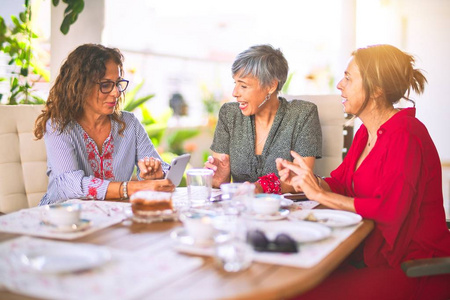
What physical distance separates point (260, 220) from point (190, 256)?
41 centimetres

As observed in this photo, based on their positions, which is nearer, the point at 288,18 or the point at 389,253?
the point at 389,253

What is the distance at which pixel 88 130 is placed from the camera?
7.91 ft

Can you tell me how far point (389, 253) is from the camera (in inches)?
68.6

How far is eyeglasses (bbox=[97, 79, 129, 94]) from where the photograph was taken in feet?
7.72

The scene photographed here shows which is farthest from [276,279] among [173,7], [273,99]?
[173,7]


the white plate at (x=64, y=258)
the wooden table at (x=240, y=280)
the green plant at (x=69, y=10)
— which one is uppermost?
the green plant at (x=69, y=10)

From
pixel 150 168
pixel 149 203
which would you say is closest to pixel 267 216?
pixel 149 203

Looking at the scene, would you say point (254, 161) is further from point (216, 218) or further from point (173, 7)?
point (173, 7)

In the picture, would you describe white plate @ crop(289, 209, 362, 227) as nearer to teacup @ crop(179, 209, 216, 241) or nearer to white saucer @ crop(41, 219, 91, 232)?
teacup @ crop(179, 209, 216, 241)

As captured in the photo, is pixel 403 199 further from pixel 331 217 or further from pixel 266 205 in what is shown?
pixel 266 205

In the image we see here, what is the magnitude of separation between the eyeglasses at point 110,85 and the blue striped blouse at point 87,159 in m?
0.18

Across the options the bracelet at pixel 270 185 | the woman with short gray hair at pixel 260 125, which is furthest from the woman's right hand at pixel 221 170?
the bracelet at pixel 270 185

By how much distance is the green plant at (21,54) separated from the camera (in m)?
3.30

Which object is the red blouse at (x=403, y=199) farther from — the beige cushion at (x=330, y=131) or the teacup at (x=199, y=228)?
the beige cushion at (x=330, y=131)
